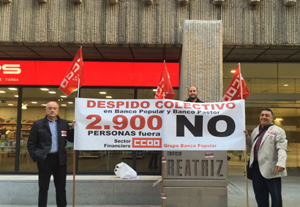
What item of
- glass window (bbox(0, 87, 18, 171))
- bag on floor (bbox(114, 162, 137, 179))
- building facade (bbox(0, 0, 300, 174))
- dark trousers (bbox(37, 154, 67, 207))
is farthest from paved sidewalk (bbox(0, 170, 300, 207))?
glass window (bbox(0, 87, 18, 171))

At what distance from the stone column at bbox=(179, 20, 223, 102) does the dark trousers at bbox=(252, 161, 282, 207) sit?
7.54 ft

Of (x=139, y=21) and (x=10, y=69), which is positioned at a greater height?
(x=139, y=21)

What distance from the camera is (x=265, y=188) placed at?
514 centimetres

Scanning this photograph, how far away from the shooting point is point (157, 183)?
6.74 m

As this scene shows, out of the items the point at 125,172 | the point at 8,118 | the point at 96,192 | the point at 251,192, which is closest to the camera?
the point at 96,192

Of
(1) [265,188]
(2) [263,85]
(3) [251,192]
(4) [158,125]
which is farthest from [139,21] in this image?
(3) [251,192]

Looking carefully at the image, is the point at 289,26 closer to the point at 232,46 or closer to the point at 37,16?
the point at 232,46

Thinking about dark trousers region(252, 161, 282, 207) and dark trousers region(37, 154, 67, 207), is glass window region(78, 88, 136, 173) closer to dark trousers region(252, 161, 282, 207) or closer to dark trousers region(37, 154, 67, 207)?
dark trousers region(37, 154, 67, 207)

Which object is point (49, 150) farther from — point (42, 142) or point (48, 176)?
point (48, 176)

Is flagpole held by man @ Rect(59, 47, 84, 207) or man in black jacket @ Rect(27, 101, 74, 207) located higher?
flagpole held by man @ Rect(59, 47, 84, 207)

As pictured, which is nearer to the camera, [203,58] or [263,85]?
[203,58]

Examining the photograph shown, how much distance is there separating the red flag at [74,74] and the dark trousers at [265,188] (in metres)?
3.52

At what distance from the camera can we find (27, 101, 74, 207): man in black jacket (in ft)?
17.1

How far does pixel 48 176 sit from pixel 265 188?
3.69 metres
